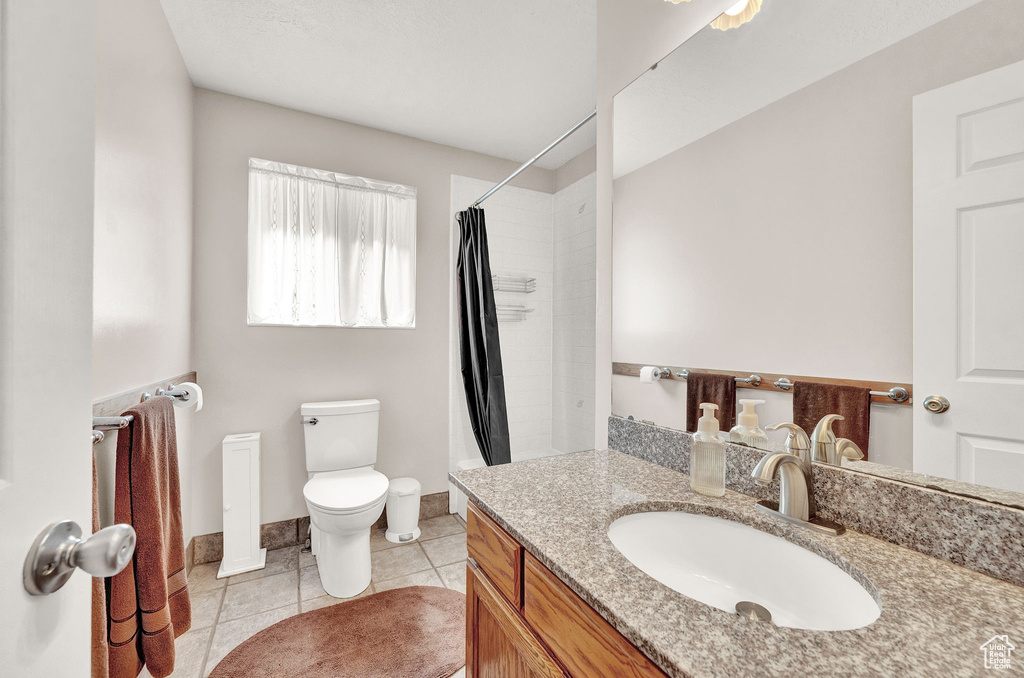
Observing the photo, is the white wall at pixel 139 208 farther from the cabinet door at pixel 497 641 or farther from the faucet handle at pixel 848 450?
the faucet handle at pixel 848 450

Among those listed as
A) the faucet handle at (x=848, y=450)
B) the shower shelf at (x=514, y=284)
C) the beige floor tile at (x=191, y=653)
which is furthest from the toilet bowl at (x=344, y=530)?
the faucet handle at (x=848, y=450)

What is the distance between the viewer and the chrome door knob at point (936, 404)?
0.72m

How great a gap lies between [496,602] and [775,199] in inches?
43.1

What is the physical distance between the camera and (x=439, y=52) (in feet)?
6.73

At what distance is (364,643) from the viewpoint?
1728 mm

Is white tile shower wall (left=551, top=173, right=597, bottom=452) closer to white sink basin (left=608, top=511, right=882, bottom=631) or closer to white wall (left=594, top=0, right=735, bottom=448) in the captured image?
white wall (left=594, top=0, right=735, bottom=448)

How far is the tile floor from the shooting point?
1714 mm

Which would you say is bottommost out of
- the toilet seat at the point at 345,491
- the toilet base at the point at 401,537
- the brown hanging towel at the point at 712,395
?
the toilet base at the point at 401,537

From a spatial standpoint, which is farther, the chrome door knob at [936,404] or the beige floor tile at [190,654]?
the beige floor tile at [190,654]

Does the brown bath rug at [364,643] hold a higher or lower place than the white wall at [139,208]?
lower

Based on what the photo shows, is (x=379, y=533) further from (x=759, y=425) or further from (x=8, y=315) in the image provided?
(x=8, y=315)

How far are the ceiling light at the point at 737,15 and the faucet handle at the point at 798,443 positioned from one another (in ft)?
3.19

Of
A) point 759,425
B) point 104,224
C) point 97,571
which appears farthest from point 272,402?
point 759,425

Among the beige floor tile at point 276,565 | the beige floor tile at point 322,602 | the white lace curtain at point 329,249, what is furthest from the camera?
the white lace curtain at point 329,249
